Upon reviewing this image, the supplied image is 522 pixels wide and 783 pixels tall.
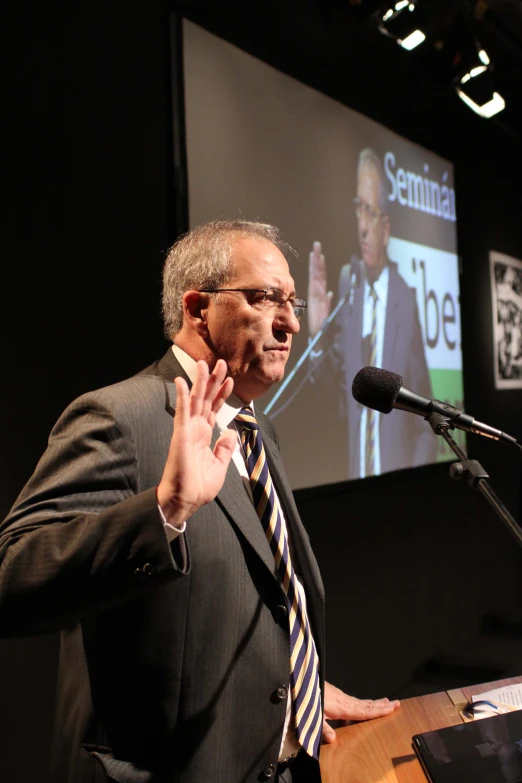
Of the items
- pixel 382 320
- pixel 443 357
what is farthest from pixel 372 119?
pixel 443 357

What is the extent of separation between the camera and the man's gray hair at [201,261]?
1414 mm

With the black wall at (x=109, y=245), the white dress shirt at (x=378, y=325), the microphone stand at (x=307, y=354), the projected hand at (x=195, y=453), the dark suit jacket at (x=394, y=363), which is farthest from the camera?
the white dress shirt at (x=378, y=325)

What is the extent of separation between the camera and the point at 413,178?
3.93 metres

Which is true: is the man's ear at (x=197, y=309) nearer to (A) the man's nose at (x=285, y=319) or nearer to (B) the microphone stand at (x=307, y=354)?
(A) the man's nose at (x=285, y=319)

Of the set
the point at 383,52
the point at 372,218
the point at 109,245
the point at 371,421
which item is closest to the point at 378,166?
the point at 372,218

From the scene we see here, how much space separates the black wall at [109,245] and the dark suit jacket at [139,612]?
0.78 m

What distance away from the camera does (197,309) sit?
1.42 metres

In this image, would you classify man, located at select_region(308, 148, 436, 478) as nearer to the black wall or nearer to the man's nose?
the black wall

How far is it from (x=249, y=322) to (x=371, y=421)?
2.12 meters

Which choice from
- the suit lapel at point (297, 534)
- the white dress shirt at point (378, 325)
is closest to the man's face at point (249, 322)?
the suit lapel at point (297, 534)

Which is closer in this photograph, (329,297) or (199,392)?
(199,392)

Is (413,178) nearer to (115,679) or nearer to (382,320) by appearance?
(382,320)

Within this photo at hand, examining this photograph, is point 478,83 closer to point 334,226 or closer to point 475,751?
point 334,226

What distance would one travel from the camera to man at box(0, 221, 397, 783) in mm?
945
